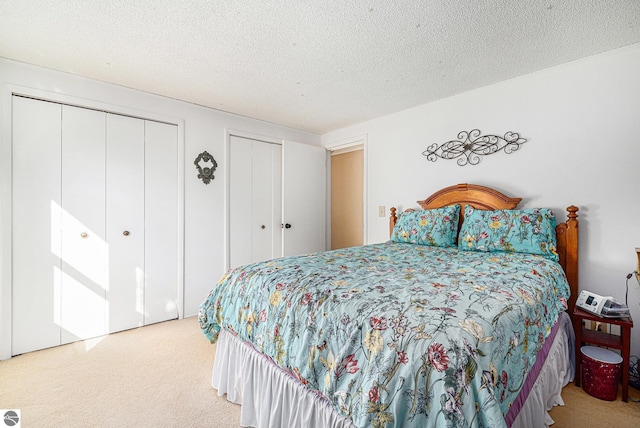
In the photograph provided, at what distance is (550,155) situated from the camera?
226cm

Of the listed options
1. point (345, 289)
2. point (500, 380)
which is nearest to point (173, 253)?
point (345, 289)

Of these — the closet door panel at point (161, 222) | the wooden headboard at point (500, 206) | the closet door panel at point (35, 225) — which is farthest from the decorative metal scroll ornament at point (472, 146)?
the closet door panel at point (35, 225)

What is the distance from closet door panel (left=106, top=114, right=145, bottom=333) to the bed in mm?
1432

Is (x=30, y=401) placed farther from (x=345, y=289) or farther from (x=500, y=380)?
(x=500, y=380)

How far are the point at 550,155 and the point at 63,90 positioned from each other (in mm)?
4095

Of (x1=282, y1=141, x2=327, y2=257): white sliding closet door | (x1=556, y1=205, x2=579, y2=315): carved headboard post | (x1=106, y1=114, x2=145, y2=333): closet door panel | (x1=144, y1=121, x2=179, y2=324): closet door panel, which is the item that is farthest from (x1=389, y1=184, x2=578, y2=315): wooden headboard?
(x1=106, y1=114, x2=145, y2=333): closet door panel

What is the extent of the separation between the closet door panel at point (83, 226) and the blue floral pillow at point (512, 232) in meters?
3.25

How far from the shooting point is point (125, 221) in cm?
272

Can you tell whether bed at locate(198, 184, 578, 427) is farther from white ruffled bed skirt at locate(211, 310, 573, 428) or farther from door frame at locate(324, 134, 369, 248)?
door frame at locate(324, 134, 369, 248)

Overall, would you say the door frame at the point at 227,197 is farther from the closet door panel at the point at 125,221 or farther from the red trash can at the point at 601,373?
the red trash can at the point at 601,373

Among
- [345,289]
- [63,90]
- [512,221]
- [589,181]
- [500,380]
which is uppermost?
[63,90]

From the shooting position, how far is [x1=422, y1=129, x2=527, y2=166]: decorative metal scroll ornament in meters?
2.47

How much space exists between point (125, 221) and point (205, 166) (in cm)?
96

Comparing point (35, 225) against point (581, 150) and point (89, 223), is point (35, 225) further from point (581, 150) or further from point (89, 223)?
point (581, 150)
